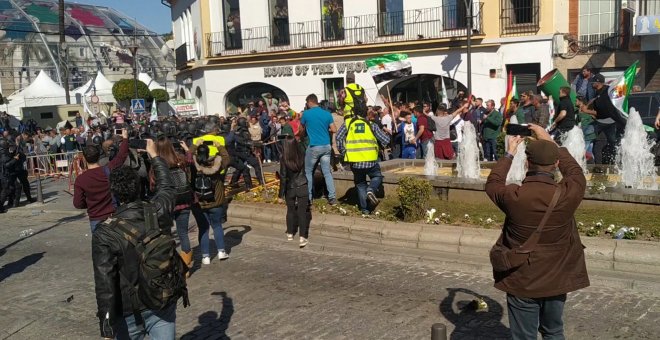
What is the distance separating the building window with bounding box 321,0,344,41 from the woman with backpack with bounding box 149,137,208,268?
18696mm

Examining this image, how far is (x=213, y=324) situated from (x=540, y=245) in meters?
3.62

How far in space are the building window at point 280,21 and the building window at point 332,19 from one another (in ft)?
5.97

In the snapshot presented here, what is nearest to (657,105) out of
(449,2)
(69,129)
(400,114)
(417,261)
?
(400,114)

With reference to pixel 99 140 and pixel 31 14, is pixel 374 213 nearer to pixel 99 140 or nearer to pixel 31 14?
pixel 99 140

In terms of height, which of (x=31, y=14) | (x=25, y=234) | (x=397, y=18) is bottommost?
(x=25, y=234)

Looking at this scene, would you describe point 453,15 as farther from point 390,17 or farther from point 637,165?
point 637,165

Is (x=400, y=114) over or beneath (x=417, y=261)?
over

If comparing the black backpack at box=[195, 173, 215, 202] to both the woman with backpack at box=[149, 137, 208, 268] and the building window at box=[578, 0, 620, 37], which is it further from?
the building window at box=[578, 0, 620, 37]

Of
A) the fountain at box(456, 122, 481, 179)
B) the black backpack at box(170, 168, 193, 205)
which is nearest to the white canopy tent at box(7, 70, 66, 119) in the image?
the fountain at box(456, 122, 481, 179)

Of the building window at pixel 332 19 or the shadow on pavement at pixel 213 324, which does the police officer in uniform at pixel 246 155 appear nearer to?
the shadow on pavement at pixel 213 324

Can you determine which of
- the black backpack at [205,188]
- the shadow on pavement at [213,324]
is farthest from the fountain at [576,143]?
the shadow on pavement at [213,324]

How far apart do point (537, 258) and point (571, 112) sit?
822 centimetres

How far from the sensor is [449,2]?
2409cm

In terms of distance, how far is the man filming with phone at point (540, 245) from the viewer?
4230 millimetres
